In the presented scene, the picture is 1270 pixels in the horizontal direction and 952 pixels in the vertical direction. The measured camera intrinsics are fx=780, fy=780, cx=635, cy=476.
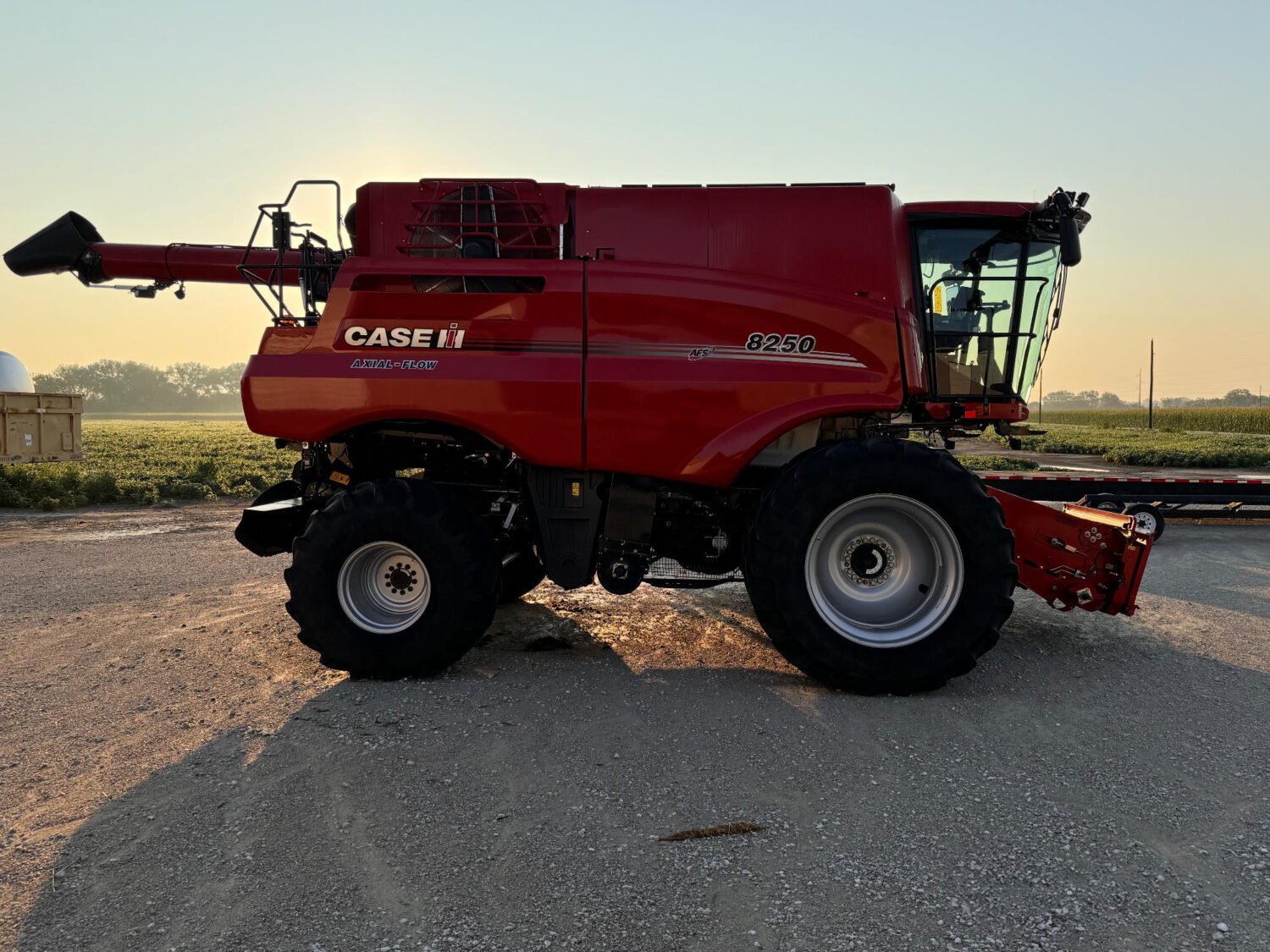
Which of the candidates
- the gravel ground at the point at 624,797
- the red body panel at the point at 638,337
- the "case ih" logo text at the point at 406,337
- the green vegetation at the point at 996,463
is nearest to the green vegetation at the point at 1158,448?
the green vegetation at the point at 996,463

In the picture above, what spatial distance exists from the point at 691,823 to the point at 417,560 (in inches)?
97.8

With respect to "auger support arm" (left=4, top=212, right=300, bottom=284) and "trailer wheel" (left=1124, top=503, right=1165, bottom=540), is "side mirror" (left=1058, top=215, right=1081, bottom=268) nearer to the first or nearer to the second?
"auger support arm" (left=4, top=212, right=300, bottom=284)

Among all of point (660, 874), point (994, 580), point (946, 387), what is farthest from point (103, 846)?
point (946, 387)

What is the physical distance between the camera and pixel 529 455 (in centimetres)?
483

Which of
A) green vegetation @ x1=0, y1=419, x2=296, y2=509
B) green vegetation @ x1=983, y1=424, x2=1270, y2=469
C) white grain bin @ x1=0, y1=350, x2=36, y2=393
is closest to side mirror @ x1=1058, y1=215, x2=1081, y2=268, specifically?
green vegetation @ x1=983, y1=424, x2=1270, y2=469

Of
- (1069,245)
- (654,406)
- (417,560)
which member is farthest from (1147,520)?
(417,560)

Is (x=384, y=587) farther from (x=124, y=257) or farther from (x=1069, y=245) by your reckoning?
(x=1069, y=245)

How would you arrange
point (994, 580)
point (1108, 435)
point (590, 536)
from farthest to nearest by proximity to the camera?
point (1108, 435)
point (590, 536)
point (994, 580)

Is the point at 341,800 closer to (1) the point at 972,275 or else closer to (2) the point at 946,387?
(2) the point at 946,387

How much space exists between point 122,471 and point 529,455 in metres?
19.7

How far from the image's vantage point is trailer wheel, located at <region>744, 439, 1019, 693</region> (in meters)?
4.61

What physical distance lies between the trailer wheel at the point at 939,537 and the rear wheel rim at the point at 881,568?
1.0 inches

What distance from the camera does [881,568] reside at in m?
4.94

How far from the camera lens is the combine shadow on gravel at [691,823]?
102 inches
